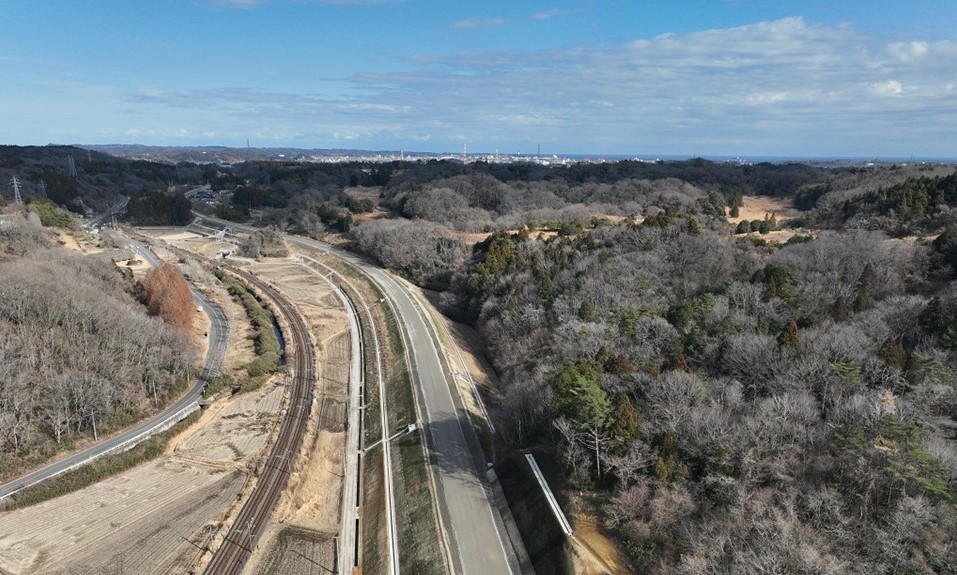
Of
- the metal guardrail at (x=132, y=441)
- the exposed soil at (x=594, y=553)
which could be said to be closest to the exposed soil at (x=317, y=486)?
the metal guardrail at (x=132, y=441)

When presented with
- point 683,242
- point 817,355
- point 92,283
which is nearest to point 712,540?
point 817,355

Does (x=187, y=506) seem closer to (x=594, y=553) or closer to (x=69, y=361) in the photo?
(x=69, y=361)

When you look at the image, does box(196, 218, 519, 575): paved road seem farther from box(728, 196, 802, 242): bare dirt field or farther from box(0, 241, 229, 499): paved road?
box(728, 196, 802, 242): bare dirt field

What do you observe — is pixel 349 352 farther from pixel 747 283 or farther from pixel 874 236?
pixel 874 236

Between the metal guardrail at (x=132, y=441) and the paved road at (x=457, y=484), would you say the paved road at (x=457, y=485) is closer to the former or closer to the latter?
the paved road at (x=457, y=484)

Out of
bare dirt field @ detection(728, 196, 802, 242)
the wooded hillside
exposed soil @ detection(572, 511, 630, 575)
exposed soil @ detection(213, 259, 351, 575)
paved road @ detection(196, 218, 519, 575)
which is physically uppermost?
bare dirt field @ detection(728, 196, 802, 242)

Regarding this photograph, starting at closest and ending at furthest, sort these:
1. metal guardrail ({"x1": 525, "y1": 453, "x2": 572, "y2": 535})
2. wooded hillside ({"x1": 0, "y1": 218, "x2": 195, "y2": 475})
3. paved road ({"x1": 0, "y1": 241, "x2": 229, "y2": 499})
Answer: metal guardrail ({"x1": 525, "y1": 453, "x2": 572, "y2": 535})
paved road ({"x1": 0, "y1": 241, "x2": 229, "y2": 499})
wooded hillside ({"x1": 0, "y1": 218, "x2": 195, "y2": 475})

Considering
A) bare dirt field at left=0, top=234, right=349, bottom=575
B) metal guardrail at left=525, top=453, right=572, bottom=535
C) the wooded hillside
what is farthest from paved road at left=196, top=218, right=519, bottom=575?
the wooded hillside
